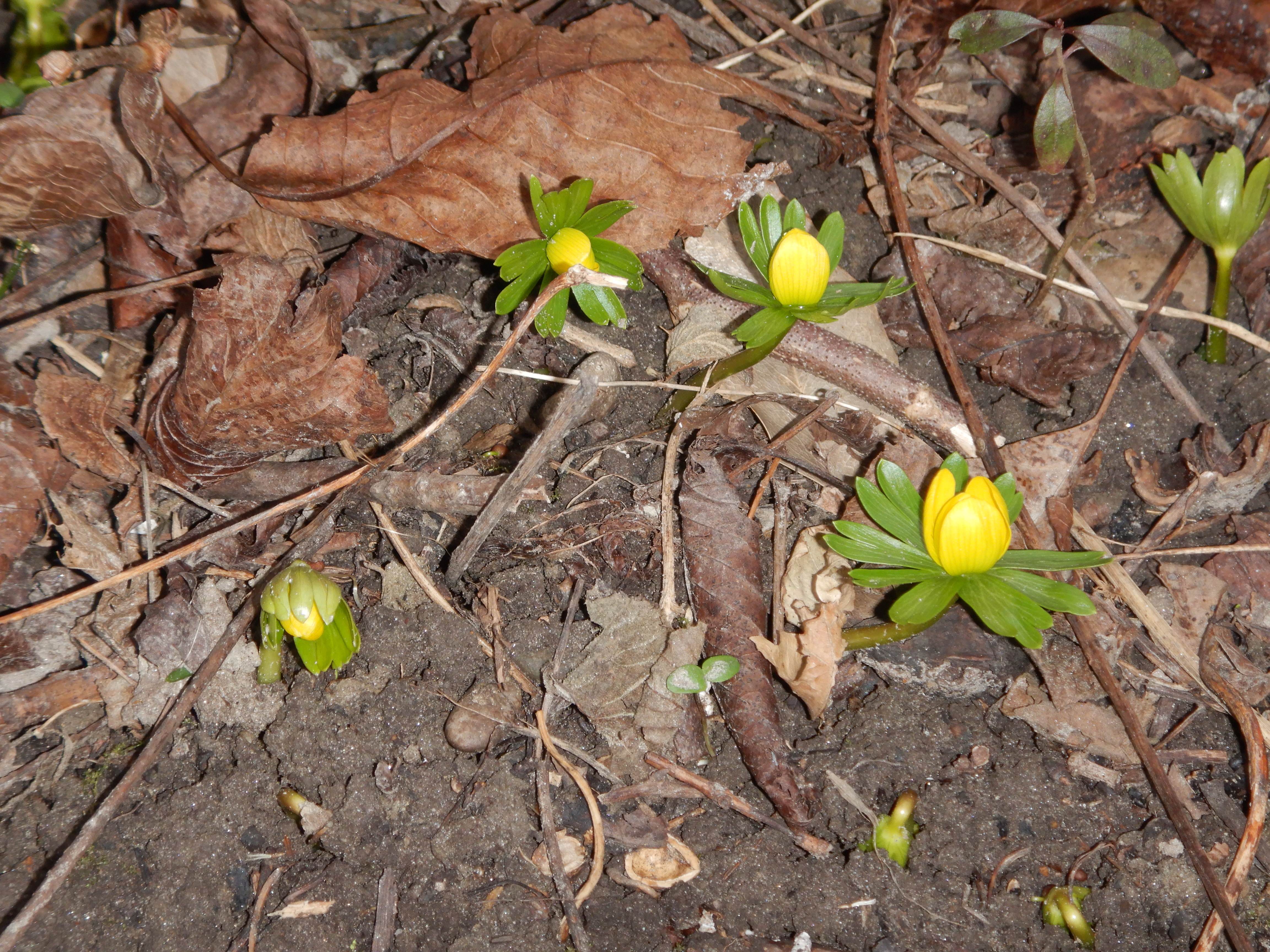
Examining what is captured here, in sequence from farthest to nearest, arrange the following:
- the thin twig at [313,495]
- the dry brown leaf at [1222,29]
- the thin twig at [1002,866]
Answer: the dry brown leaf at [1222,29], the thin twig at [313,495], the thin twig at [1002,866]

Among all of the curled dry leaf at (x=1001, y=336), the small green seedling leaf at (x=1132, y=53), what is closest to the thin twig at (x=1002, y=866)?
the curled dry leaf at (x=1001, y=336)

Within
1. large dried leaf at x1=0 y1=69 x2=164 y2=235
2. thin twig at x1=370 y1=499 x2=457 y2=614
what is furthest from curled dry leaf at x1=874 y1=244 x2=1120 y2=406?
large dried leaf at x1=0 y1=69 x2=164 y2=235

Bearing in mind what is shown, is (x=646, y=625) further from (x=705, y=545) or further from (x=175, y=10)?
(x=175, y=10)

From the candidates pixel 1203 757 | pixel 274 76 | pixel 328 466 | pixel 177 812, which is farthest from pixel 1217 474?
pixel 274 76

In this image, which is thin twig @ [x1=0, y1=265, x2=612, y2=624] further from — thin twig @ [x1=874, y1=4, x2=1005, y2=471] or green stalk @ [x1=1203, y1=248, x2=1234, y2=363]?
green stalk @ [x1=1203, y1=248, x2=1234, y2=363]

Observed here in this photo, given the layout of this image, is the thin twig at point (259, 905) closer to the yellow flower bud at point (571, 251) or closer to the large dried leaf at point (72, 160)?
the yellow flower bud at point (571, 251)

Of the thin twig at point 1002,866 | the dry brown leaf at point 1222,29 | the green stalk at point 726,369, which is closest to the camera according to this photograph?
the thin twig at point 1002,866
